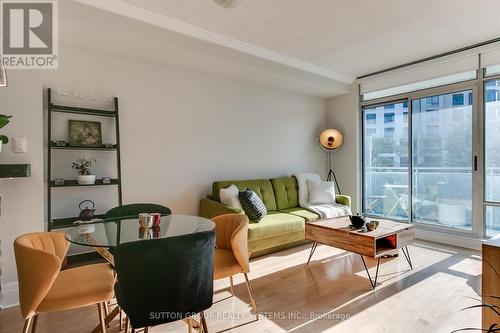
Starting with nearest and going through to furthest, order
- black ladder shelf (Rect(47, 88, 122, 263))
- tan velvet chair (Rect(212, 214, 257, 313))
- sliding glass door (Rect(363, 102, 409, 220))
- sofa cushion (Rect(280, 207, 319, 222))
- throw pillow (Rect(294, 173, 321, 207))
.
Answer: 1. tan velvet chair (Rect(212, 214, 257, 313))
2. black ladder shelf (Rect(47, 88, 122, 263))
3. sofa cushion (Rect(280, 207, 319, 222))
4. throw pillow (Rect(294, 173, 321, 207))
5. sliding glass door (Rect(363, 102, 409, 220))

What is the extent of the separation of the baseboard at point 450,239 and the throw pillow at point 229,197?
9.22 feet

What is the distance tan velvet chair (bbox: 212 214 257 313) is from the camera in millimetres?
2002

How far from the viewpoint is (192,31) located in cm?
308

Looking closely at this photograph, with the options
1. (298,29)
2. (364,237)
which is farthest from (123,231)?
(298,29)

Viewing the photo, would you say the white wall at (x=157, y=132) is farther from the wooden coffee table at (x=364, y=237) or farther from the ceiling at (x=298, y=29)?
the wooden coffee table at (x=364, y=237)

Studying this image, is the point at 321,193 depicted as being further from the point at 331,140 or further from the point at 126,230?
the point at 126,230

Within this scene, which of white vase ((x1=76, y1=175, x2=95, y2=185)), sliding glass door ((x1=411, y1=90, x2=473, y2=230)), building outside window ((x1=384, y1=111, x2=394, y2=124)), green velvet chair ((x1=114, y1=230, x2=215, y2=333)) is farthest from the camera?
building outside window ((x1=384, y1=111, x2=394, y2=124))

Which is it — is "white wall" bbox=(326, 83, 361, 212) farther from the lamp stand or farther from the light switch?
the light switch

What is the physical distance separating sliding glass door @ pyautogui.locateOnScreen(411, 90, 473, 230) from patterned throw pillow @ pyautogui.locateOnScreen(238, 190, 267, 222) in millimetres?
2618

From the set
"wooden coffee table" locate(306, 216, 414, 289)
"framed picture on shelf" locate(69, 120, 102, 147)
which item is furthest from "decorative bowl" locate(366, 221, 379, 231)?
"framed picture on shelf" locate(69, 120, 102, 147)

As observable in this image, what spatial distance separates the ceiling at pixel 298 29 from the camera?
266 cm

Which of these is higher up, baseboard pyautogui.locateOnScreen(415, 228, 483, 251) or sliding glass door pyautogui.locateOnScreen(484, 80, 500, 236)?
sliding glass door pyautogui.locateOnScreen(484, 80, 500, 236)

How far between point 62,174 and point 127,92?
3.81 ft

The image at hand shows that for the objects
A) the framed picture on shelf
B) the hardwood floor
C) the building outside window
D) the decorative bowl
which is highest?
the building outside window
